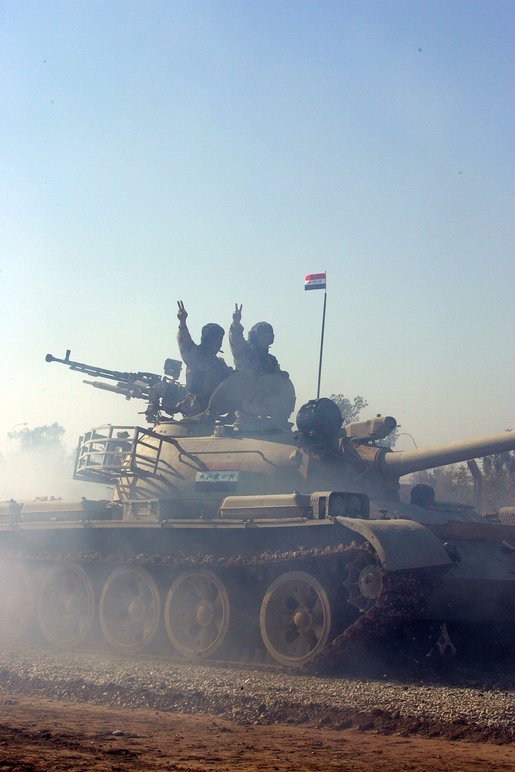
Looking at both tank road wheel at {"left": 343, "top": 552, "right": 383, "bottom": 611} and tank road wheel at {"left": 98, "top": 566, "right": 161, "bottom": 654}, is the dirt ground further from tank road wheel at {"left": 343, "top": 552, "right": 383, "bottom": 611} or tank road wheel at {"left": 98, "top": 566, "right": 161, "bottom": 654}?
tank road wheel at {"left": 98, "top": 566, "right": 161, "bottom": 654}

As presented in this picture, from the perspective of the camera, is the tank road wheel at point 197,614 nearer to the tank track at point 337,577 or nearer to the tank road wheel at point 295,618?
the tank track at point 337,577

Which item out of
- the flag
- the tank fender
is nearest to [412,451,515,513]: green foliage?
the flag

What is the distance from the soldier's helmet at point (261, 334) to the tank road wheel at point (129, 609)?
4587 mm

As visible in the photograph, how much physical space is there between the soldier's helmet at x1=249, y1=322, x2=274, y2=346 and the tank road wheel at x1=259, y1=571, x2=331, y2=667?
5.09 metres

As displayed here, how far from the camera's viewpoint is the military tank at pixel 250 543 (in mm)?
12273

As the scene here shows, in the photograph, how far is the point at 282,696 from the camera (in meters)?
10.4

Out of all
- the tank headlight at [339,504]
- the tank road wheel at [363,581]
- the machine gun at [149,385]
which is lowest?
the tank road wheel at [363,581]

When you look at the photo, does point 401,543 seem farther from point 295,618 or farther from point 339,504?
point 295,618

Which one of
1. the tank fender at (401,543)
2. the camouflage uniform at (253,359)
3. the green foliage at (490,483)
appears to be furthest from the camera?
the green foliage at (490,483)

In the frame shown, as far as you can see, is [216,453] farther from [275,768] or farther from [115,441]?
[275,768]

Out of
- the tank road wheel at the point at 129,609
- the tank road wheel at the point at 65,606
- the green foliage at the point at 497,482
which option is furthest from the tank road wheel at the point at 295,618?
the green foliage at the point at 497,482

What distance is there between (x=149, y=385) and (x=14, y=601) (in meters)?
4.73

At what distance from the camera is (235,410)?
53.4 ft

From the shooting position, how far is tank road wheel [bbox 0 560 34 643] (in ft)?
55.1
